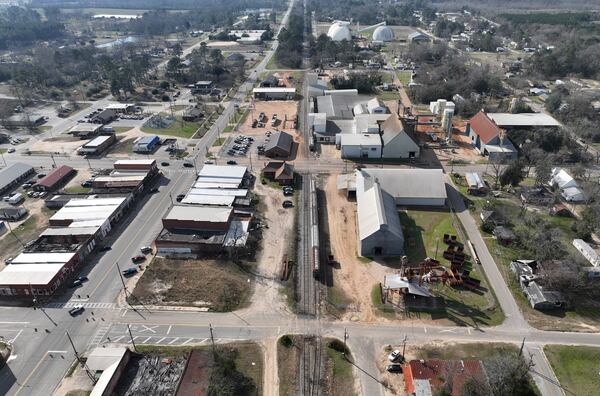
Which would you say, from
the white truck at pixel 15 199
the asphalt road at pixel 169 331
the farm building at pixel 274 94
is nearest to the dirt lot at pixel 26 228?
the white truck at pixel 15 199

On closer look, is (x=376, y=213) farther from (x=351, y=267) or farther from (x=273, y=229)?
(x=273, y=229)

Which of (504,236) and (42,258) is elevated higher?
(42,258)

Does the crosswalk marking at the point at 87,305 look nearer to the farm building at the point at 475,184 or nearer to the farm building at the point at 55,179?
the farm building at the point at 55,179

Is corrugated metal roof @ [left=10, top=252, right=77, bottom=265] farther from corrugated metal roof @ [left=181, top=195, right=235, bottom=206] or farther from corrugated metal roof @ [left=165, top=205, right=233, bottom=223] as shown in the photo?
corrugated metal roof @ [left=181, top=195, right=235, bottom=206]

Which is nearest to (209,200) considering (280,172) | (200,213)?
(200,213)

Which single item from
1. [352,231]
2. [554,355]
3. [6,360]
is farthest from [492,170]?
[6,360]

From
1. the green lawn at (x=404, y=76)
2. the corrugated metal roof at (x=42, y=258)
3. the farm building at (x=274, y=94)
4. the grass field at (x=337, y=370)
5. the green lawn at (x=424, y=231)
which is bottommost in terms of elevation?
the green lawn at (x=404, y=76)

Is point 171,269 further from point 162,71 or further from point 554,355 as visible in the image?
point 162,71
